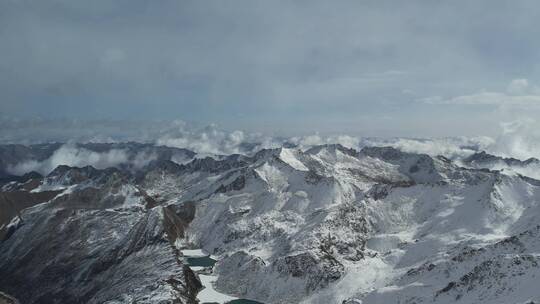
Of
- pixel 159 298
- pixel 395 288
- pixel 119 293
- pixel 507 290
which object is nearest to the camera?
pixel 507 290

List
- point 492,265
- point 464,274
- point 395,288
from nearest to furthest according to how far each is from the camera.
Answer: point 492,265
point 464,274
point 395,288

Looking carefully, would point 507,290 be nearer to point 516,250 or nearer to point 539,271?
point 539,271

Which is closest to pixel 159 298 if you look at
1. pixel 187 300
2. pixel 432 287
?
pixel 187 300

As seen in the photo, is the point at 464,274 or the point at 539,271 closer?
the point at 539,271

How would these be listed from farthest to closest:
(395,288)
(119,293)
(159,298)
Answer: (119,293), (159,298), (395,288)

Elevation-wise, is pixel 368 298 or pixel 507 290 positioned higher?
pixel 507 290

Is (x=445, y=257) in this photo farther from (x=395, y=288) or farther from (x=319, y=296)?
(x=319, y=296)

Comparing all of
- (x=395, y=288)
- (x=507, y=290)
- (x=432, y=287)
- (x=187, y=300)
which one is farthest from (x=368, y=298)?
(x=187, y=300)

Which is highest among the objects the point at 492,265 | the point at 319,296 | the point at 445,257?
the point at 492,265

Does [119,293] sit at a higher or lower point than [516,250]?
lower
